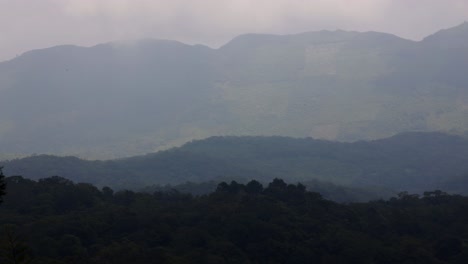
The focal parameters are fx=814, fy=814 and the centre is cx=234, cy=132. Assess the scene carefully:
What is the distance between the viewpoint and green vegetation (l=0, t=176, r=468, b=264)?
183 ft

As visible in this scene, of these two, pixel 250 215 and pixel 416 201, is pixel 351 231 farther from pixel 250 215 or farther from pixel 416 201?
pixel 416 201

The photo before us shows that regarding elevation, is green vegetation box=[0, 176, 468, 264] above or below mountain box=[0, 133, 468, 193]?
below

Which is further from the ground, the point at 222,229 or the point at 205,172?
the point at 205,172

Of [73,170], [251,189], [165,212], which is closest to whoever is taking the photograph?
[165,212]

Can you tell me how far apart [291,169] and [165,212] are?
422ft

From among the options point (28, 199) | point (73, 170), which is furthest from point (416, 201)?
point (73, 170)

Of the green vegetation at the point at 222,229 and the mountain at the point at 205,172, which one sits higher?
the mountain at the point at 205,172

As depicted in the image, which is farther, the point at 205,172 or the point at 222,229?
the point at 205,172

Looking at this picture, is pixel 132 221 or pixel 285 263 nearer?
pixel 285 263

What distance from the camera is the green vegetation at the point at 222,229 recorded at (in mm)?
55750

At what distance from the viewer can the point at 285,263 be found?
2302 inches

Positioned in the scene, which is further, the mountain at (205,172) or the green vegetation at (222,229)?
the mountain at (205,172)

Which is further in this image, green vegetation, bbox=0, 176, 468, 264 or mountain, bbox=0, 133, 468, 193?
mountain, bbox=0, 133, 468, 193

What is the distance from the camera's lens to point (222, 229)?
2525 inches
